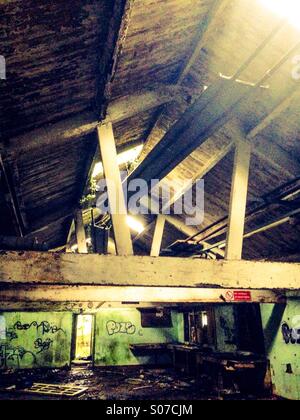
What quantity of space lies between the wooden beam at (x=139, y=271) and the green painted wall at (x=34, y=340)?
40.6 ft

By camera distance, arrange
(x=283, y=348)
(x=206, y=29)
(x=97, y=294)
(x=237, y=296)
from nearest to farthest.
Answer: (x=206, y=29)
(x=237, y=296)
(x=97, y=294)
(x=283, y=348)

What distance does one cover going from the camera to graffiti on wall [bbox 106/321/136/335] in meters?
14.2

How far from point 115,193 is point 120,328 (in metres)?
12.5

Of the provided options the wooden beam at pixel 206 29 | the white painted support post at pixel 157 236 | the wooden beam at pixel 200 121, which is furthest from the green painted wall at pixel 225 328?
the wooden beam at pixel 206 29

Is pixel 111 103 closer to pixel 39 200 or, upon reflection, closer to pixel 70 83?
pixel 70 83

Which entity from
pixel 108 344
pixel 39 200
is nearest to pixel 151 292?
pixel 39 200

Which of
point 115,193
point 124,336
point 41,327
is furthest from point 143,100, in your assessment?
point 124,336

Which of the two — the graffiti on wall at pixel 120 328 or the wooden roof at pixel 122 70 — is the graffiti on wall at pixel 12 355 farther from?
the wooden roof at pixel 122 70

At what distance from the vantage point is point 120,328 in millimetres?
14352

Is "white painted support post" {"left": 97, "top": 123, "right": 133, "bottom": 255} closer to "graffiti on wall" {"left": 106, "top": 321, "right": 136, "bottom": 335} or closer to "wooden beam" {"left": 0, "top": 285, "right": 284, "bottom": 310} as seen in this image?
"wooden beam" {"left": 0, "top": 285, "right": 284, "bottom": 310}

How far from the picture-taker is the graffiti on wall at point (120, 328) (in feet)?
46.7

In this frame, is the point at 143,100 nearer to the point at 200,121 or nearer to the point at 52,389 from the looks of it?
the point at 200,121

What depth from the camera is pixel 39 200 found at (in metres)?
5.48

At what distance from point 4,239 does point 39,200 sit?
7.06 feet
